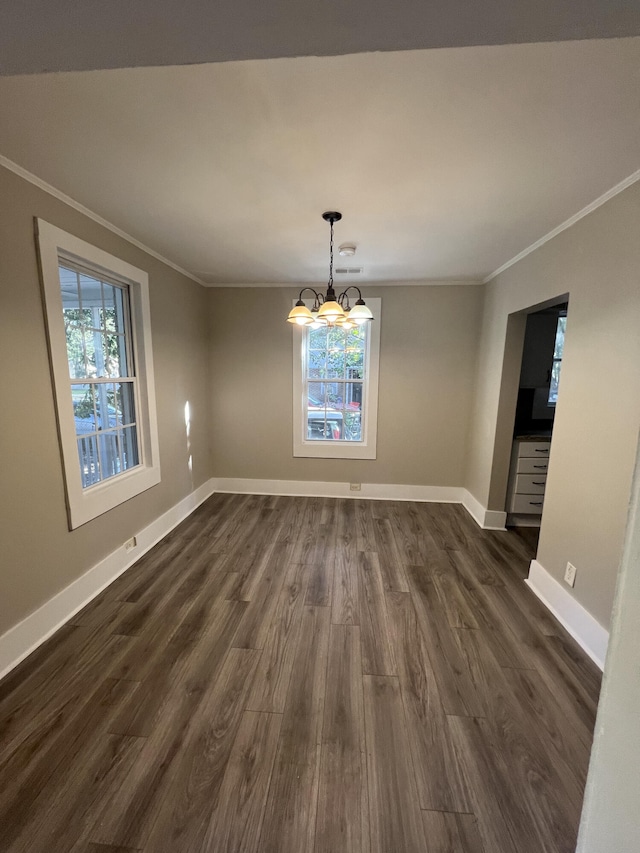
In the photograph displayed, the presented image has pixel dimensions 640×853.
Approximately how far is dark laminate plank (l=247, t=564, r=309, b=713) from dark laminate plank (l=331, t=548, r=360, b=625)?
8.8 inches

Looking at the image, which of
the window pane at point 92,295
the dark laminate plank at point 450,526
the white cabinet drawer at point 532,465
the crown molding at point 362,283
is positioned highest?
the crown molding at point 362,283

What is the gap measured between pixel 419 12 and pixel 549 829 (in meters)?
2.20

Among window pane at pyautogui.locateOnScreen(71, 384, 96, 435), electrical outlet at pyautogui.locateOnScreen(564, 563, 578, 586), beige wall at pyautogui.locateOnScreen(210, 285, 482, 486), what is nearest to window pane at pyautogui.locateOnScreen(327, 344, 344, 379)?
beige wall at pyautogui.locateOnScreen(210, 285, 482, 486)

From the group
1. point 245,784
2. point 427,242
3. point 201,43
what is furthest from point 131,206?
point 245,784

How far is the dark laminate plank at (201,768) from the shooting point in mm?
1090

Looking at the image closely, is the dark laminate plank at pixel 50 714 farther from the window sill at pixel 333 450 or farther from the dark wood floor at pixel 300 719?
the window sill at pixel 333 450

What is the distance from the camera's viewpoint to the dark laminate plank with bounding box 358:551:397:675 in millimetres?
1746

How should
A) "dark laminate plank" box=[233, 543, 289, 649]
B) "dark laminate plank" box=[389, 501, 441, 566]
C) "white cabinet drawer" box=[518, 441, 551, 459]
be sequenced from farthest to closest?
"white cabinet drawer" box=[518, 441, 551, 459] → "dark laminate plank" box=[389, 501, 441, 566] → "dark laminate plank" box=[233, 543, 289, 649]

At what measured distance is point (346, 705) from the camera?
1.53m

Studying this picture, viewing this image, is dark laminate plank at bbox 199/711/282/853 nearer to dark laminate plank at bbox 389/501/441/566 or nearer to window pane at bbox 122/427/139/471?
dark laminate plank at bbox 389/501/441/566

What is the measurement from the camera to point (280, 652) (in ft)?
5.92

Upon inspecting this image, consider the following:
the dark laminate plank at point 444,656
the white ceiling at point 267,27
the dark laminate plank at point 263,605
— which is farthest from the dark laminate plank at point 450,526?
the white ceiling at point 267,27

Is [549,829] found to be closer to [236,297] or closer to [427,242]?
[427,242]

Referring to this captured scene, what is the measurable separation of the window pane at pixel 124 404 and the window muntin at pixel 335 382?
1858 mm
